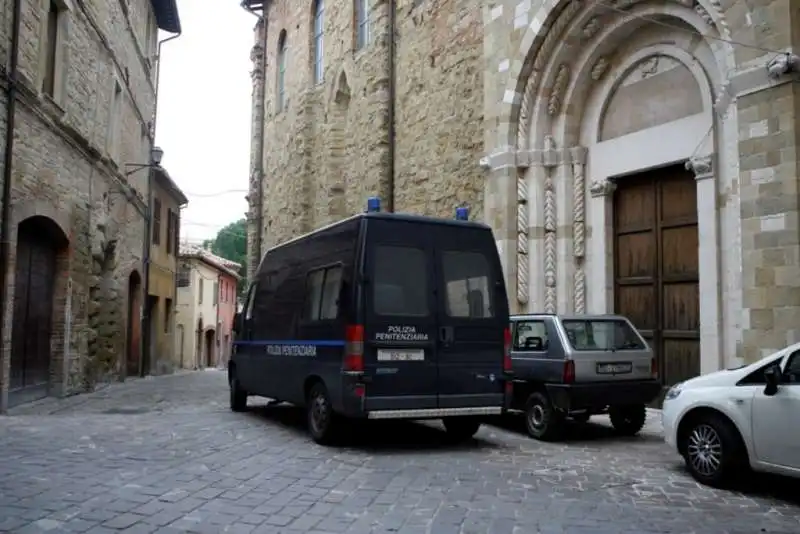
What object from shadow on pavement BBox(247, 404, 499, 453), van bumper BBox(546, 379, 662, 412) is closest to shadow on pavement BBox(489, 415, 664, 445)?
van bumper BBox(546, 379, 662, 412)

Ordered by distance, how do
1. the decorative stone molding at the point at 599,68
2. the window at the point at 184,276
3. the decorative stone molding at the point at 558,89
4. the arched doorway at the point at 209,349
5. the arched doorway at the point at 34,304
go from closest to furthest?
the arched doorway at the point at 34,304
the decorative stone molding at the point at 599,68
the decorative stone molding at the point at 558,89
the window at the point at 184,276
the arched doorway at the point at 209,349

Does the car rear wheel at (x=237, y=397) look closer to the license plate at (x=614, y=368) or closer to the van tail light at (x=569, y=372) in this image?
the van tail light at (x=569, y=372)

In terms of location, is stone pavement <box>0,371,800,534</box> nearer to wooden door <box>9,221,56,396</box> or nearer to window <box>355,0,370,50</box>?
wooden door <box>9,221,56,396</box>

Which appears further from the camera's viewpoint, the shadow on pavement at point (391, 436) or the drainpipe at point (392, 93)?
the drainpipe at point (392, 93)

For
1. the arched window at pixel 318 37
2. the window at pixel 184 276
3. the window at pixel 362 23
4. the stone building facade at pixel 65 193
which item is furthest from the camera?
the window at pixel 184 276

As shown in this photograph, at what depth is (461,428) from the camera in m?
8.60

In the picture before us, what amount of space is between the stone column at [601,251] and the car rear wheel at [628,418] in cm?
384

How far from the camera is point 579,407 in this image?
8.32 metres

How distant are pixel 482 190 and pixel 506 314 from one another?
23.5ft

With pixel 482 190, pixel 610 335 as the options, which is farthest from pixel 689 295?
pixel 482 190

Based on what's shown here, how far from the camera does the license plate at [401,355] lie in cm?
764

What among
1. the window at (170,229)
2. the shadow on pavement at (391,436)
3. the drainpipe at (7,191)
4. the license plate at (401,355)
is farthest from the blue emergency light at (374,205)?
the window at (170,229)

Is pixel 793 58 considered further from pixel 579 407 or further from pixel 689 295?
pixel 579 407

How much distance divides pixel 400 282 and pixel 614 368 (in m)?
2.78
